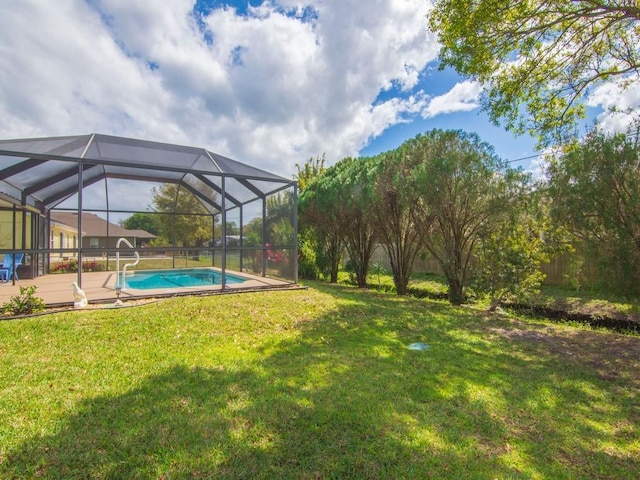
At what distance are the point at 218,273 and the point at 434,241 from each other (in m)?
6.01

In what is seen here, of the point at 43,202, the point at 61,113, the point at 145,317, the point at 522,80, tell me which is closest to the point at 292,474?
the point at 145,317

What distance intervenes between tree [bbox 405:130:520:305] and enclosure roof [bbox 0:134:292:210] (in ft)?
11.9

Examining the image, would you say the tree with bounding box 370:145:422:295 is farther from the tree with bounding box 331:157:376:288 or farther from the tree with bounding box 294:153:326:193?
the tree with bounding box 294:153:326:193

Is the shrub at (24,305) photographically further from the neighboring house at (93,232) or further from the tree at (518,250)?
the tree at (518,250)

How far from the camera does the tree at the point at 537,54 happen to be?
5.36m

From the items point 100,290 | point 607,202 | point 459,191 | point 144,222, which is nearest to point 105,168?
point 144,222

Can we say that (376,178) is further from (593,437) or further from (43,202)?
(43,202)

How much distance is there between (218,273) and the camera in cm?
916

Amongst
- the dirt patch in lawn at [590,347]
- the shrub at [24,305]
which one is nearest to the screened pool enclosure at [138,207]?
the shrub at [24,305]

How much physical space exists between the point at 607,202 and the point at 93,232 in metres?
13.9

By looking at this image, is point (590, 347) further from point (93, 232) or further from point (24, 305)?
point (93, 232)

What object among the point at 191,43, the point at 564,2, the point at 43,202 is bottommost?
the point at 43,202

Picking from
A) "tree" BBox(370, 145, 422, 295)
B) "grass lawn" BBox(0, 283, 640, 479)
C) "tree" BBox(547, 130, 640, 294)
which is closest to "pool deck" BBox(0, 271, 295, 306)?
"grass lawn" BBox(0, 283, 640, 479)

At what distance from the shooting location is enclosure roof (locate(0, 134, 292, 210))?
6.32m
